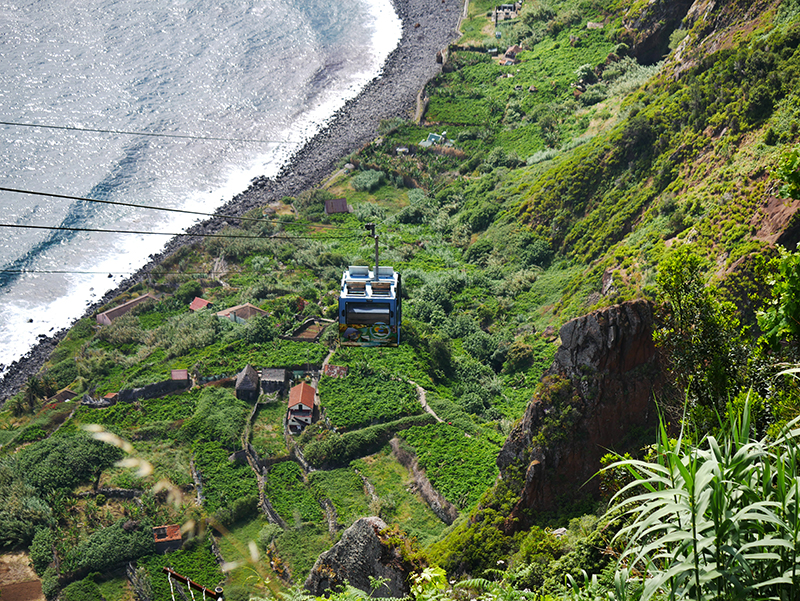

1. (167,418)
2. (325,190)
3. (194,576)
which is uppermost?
(325,190)

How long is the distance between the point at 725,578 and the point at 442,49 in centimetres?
9658

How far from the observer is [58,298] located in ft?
206

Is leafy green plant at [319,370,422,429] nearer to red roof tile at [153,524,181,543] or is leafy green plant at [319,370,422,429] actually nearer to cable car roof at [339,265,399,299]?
red roof tile at [153,524,181,543]

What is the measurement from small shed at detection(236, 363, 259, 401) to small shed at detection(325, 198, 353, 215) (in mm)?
24281

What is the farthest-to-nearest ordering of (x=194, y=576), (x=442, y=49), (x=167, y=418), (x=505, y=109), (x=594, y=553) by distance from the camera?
(x=442, y=49) < (x=505, y=109) < (x=167, y=418) < (x=194, y=576) < (x=594, y=553)

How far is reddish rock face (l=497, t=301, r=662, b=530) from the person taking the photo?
87.3ft

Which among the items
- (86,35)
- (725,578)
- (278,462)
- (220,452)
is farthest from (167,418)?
(86,35)

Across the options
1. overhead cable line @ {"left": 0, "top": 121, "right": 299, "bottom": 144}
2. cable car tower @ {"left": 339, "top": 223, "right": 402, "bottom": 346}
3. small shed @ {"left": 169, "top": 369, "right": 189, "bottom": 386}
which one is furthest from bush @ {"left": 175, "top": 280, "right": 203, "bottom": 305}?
cable car tower @ {"left": 339, "top": 223, "right": 402, "bottom": 346}

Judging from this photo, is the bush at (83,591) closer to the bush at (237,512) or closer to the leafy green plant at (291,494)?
the bush at (237,512)

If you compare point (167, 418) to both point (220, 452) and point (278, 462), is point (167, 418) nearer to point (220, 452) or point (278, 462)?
point (220, 452)

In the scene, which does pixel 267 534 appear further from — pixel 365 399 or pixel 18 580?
pixel 18 580

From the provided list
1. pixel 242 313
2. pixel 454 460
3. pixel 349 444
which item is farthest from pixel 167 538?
pixel 242 313

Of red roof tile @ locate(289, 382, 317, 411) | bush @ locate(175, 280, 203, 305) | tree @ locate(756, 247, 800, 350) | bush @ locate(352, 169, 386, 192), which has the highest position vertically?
bush @ locate(352, 169, 386, 192)

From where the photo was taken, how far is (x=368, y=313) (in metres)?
26.4
